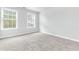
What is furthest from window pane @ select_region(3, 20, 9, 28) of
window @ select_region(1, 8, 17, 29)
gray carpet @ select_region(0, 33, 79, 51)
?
gray carpet @ select_region(0, 33, 79, 51)

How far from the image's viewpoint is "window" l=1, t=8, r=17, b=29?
209 centimetres

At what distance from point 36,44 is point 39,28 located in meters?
0.42

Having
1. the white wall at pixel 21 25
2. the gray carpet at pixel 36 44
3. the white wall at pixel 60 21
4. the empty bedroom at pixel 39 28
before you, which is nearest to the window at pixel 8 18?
the empty bedroom at pixel 39 28

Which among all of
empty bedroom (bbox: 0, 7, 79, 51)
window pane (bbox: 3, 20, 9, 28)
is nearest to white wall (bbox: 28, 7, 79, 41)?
empty bedroom (bbox: 0, 7, 79, 51)

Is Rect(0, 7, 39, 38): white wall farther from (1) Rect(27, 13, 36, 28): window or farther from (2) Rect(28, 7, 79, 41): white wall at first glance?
(2) Rect(28, 7, 79, 41): white wall

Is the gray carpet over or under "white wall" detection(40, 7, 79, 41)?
under

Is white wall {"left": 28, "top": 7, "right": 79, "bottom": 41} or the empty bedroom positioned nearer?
the empty bedroom

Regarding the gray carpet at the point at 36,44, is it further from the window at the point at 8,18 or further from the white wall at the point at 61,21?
the window at the point at 8,18

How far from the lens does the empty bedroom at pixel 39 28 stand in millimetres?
2072

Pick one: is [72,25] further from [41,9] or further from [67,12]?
[41,9]
